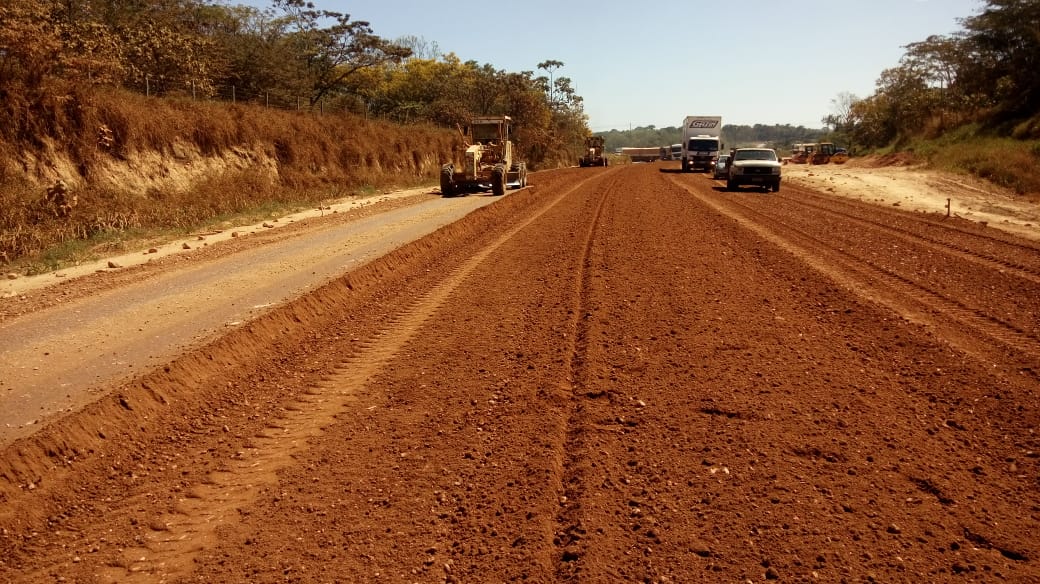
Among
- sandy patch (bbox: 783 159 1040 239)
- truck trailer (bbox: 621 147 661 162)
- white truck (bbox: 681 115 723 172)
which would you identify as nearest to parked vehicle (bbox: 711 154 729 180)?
sandy patch (bbox: 783 159 1040 239)

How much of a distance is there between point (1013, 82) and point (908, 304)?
45580 millimetres

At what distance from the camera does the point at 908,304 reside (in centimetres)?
862

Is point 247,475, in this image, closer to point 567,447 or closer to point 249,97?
point 567,447

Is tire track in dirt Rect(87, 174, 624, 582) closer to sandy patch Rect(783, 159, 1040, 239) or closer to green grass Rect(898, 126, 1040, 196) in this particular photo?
sandy patch Rect(783, 159, 1040, 239)

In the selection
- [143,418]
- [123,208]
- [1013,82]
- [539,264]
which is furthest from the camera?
[1013,82]

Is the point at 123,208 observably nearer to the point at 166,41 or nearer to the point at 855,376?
the point at 166,41

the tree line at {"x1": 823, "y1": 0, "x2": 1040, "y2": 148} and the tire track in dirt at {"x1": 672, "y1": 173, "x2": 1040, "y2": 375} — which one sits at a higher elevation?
the tree line at {"x1": 823, "y1": 0, "x2": 1040, "y2": 148}

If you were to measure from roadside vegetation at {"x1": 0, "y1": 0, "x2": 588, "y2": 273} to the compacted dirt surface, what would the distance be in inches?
322

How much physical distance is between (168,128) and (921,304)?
21.6 m

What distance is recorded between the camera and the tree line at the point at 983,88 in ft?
137

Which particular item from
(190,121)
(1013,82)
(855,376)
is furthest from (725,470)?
(1013,82)

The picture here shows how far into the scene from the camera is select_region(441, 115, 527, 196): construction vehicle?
27.8 m

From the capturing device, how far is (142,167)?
20.4m

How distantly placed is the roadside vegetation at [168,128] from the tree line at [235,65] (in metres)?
0.08
